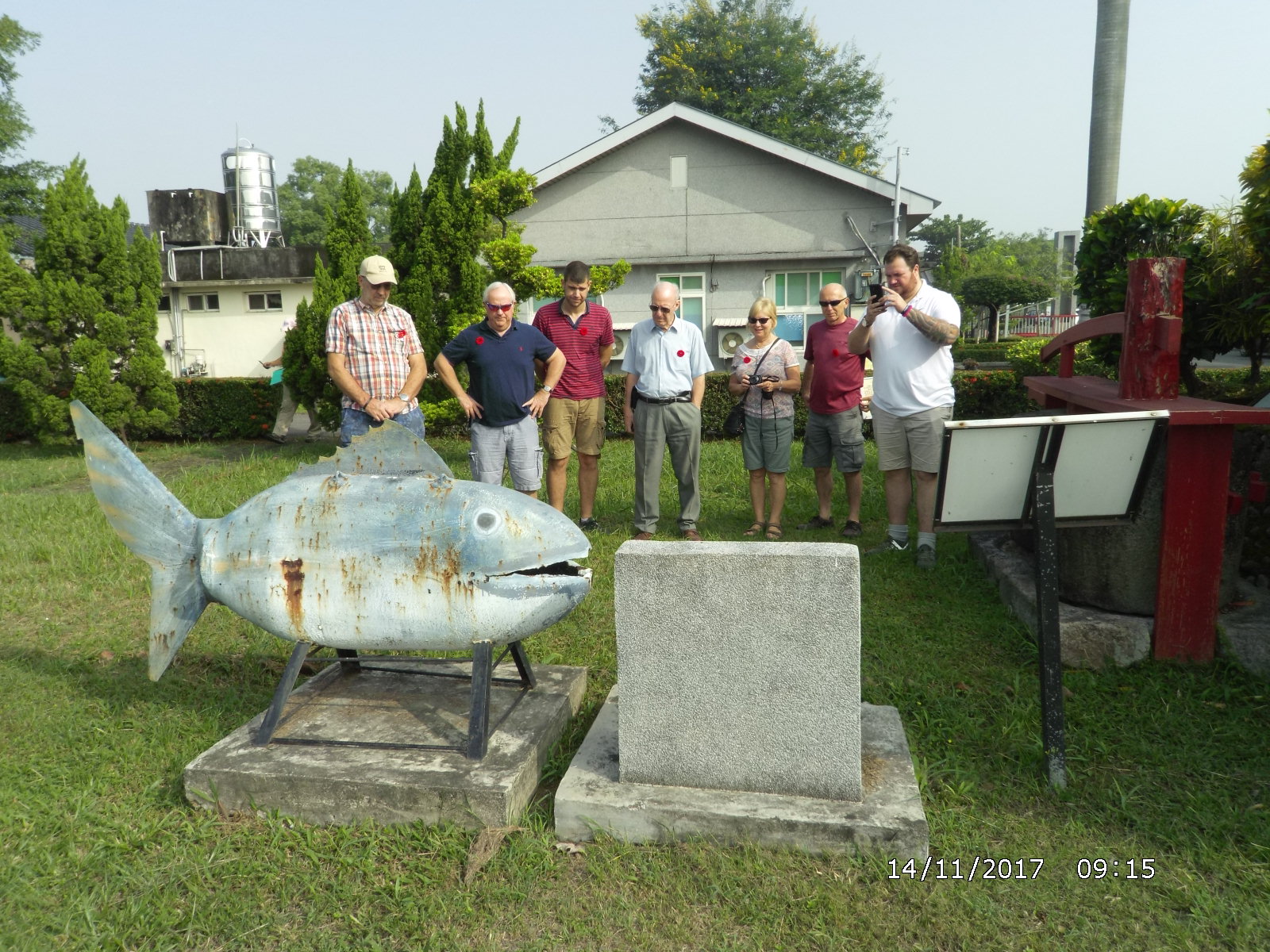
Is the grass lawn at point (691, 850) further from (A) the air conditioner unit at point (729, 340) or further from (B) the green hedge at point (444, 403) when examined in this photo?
(A) the air conditioner unit at point (729, 340)

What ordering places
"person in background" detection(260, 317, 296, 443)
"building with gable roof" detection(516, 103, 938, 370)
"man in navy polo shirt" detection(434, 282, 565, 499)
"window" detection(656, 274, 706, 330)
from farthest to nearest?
"window" detection(656, 274, 706, 330) → "building with gable roof" detection(516, 103, 938, 370) → "person in background" detection(260, 317, 296, 443) → "man in navy polo shirt" detection(434, 282, 565, 499)

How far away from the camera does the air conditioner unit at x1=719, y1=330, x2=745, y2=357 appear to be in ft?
54.6

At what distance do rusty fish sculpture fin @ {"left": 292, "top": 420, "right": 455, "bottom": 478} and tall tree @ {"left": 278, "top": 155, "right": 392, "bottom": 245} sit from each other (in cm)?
7020

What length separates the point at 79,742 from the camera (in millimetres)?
3877

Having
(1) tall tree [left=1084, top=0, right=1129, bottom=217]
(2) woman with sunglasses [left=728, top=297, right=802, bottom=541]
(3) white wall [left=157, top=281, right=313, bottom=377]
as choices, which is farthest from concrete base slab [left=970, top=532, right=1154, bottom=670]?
(3) white wall [left=157, top=281, right=313, bottom=377]

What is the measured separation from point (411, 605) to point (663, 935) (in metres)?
1.48

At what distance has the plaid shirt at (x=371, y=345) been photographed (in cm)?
546

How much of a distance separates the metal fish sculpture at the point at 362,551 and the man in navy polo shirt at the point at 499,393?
2.48 metres

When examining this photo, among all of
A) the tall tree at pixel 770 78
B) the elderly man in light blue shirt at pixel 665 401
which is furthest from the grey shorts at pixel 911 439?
the tall tree at pixel 770 78

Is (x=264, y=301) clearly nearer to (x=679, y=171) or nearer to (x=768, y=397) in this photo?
(x=679, y=171)

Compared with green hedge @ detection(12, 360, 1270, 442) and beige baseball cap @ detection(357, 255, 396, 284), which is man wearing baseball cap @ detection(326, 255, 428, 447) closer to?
beige baseball cap @ detection(357, 255, 396, 284)

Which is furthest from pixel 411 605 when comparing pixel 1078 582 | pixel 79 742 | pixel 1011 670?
pixel 1078 582

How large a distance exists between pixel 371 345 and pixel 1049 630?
4.13 metres

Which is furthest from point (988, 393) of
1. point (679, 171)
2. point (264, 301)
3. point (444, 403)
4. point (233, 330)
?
point (233, 330)
